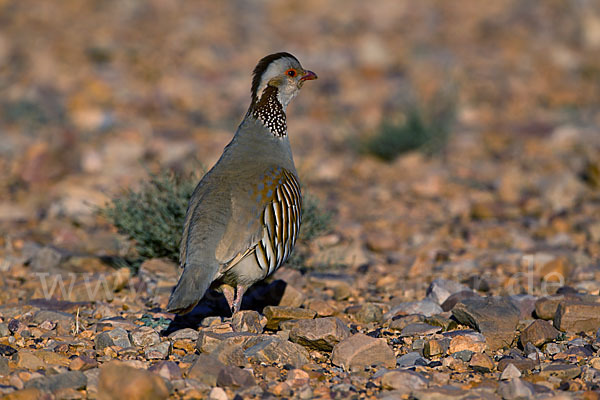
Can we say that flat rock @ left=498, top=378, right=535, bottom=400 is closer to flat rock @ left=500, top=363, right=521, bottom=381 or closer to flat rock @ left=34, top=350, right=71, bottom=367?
flat rock @ left=500, top=363, right=521, bottom=381

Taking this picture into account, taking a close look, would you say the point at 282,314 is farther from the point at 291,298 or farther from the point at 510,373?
the point at 510,373

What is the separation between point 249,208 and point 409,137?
6706mm

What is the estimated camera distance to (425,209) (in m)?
9.58

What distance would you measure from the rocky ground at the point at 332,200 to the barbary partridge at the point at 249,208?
0.35 meters

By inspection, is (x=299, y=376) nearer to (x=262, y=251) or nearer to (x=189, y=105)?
(x=262, y=251)

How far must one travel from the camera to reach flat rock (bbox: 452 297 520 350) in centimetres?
515

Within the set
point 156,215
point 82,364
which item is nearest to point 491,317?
point 82,364

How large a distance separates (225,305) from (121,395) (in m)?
2.23

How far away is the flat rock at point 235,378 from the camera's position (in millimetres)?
4281

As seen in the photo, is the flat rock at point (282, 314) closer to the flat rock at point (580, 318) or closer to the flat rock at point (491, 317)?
the flat rock at point (491, 317)

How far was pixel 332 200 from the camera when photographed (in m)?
9.85

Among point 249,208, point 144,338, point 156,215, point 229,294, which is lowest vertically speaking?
point 144,338

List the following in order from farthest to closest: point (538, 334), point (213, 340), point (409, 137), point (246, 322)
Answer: point (409, 137), point (246, 322), point (538, 334), point (213, 340)

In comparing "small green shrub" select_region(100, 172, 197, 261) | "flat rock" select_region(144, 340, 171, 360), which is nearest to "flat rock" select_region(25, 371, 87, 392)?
"flat rock" select_region(144, 340, 171, 360)
